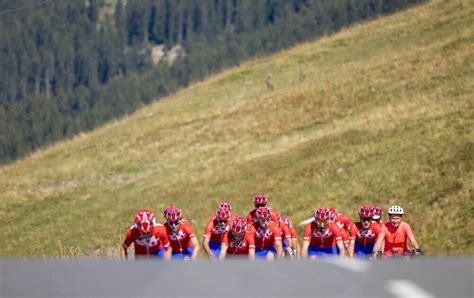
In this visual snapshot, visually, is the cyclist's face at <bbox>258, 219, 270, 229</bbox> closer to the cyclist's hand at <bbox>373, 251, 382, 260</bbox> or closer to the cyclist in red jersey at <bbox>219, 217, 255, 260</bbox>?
the cyclist in red jersey at <bbox>219, 217, 255, 260</bbox>

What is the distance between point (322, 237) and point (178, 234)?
2.60 meters

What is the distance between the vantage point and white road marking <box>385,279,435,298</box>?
8.38 m

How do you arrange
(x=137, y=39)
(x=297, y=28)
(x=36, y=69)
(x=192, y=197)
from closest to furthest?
(x=192, y=197) < (x=297, y=28) < (x=36, y=69) < (x=137, y=39)

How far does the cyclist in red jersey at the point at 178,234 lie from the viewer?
17.8m

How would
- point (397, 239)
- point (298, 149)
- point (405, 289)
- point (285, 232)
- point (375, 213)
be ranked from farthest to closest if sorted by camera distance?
1. point (298, 149)
2. point (285, 232)
3. point (375, 213)
4. point (397, 239)
5. point (405, 289)

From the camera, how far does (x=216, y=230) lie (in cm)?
1995

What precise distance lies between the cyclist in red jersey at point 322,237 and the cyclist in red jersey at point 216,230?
4.15 ft

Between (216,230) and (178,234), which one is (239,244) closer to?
(178,234)

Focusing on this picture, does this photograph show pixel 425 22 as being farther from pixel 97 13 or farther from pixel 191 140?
pixel 97 13

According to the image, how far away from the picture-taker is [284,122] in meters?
54.1

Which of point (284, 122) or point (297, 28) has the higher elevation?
point (297, 28)

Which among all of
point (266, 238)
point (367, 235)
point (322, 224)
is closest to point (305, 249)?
point (322, 224)

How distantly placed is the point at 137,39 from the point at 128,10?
4699mm

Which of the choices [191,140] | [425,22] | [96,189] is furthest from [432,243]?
[425,22]
